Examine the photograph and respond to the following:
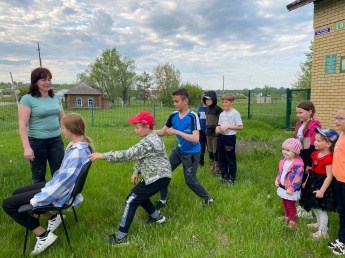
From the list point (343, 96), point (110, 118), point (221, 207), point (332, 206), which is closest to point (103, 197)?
point (221, 207)

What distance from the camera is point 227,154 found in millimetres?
4684

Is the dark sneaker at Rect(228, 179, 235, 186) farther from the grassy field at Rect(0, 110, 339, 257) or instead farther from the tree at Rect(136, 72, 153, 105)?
the tree at Rect(136, 72, 153, 105)

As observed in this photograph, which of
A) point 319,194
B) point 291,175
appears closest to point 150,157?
point 291,175

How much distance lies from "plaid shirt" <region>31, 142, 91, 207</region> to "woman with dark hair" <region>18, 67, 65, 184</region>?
86 cm

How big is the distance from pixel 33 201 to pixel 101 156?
2.86 ft

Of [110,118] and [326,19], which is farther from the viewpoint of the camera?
[110,118]

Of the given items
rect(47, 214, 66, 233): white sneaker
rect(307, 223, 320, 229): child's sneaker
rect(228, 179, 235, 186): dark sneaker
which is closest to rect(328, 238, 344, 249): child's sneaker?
rect(307, 223, 320, 229): child's sneaker

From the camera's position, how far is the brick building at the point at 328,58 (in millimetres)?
7668

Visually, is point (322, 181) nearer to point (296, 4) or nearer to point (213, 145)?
point (213, 145)

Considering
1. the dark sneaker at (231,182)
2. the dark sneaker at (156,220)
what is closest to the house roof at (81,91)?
the dark sneaker at (231,182)

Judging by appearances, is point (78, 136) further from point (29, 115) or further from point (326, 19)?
point (326, 19)

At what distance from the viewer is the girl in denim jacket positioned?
9.98ft

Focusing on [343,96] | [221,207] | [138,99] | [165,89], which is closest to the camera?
[221,207]

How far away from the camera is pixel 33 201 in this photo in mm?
2516
